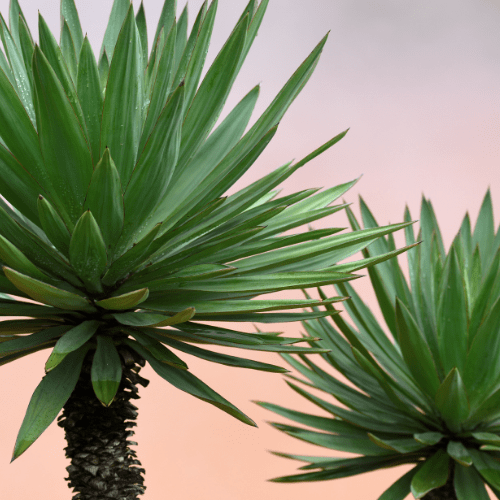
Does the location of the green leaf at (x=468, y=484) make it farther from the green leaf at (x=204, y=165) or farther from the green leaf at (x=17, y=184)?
the green leaf at (x=17, y=184)

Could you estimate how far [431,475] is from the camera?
115 cm

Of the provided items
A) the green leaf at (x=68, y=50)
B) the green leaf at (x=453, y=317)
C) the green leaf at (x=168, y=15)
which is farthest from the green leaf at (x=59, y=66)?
the green leaf at (x=453, y=317)

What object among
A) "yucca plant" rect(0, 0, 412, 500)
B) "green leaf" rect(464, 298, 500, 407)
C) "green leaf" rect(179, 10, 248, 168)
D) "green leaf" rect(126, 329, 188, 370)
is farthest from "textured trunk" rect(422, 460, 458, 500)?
"green leaf" rect(179, 10, 248, 168)

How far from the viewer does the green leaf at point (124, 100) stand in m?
0.76

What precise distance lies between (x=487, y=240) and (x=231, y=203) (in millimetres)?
870

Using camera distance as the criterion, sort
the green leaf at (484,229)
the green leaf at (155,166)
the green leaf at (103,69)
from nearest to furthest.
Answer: the green leaf at (155,166)
the green leaf at (103,69)
the green leaf at (484,229)

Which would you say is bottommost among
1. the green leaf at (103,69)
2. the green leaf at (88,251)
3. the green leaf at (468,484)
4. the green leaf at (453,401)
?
the green leaf at (468,484)

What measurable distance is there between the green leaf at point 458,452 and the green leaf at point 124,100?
737 millimetres

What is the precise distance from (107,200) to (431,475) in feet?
2.54

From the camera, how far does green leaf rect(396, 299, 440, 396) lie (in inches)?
44.5

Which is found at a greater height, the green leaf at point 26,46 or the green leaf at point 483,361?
the green leaf at point 26,46

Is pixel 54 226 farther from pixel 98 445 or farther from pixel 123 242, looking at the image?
pixel 98 445

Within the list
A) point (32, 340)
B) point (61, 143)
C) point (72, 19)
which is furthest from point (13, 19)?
point (32, 340)

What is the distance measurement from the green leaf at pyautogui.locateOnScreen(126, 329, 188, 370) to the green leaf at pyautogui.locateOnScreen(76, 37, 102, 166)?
0.22 meters
